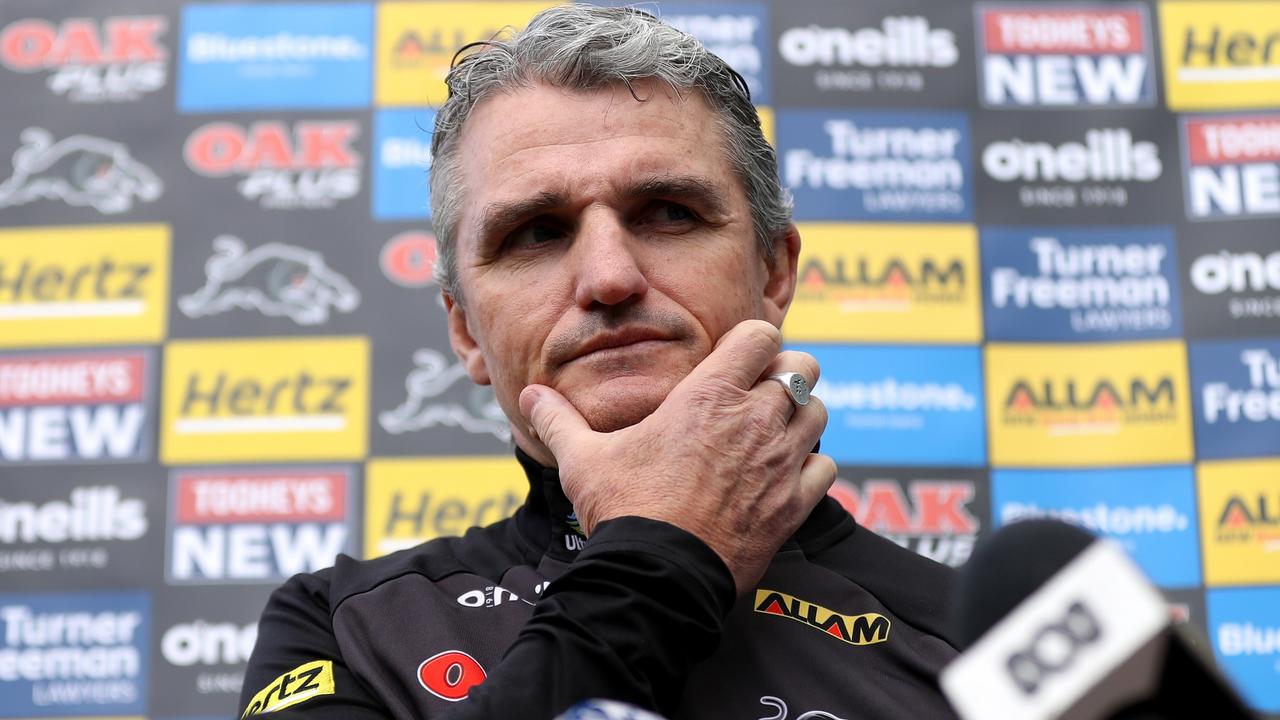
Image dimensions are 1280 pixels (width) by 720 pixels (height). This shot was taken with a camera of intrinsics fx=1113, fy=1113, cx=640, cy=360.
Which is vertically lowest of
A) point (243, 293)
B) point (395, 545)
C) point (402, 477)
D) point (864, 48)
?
point (395, 545)

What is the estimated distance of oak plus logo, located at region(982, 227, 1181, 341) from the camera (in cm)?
285

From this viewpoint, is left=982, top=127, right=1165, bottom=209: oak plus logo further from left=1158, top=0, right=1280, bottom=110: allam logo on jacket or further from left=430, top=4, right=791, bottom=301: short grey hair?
left=430, top=4, right=791, bottom=301: short grey hair

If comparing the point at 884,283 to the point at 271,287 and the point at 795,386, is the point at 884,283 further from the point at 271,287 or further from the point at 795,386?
the point at 795,386

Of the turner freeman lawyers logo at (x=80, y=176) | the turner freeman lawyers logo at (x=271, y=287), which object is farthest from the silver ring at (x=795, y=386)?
the turner freeman lawyers logo at (x=80, y=176)

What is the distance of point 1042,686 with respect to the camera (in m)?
0.46

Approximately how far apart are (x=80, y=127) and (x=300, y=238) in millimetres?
669

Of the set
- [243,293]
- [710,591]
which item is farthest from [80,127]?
[710,591]

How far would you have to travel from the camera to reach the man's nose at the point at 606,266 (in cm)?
122

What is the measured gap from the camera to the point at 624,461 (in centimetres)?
109

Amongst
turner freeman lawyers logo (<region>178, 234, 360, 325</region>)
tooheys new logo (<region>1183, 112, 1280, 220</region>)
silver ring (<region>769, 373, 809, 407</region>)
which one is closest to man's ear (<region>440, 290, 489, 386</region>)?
silver ring (<region>769, 373, 809, 407</region>)

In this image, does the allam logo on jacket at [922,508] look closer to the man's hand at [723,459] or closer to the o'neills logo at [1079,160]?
the o'neills logo at [1079,160]

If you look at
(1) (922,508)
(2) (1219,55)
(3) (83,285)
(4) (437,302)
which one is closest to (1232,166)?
(2) (1219,55)

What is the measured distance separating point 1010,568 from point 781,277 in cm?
104

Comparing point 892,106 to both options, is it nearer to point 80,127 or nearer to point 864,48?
point 864,48
